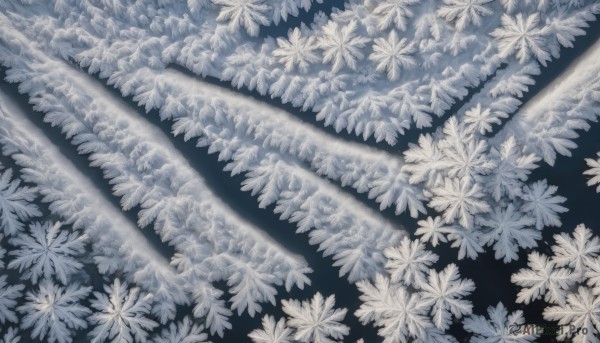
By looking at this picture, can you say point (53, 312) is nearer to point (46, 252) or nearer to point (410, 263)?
point (46, 252)

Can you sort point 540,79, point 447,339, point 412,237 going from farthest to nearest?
1. point 540,79
2. point 412,237
3. point 447,339

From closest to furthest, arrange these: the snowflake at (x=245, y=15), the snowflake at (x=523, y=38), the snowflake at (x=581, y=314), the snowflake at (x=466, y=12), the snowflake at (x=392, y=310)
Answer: the snowflake at (x=581, y=314) < the snowflake at (x=392, y=310) < the snowflake at (x=523, y=38) < the snowflake at (x=466, y=12) < the snowflake at (x=245, y=15)

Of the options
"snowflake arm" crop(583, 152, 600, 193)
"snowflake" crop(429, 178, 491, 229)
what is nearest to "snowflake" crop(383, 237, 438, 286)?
"snowflake" crop(429, 178, 491, 229)

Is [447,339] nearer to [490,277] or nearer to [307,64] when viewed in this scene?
[490,277]

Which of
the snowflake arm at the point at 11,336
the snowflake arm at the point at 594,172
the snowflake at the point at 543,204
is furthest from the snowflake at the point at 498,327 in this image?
the snowflake arm at the point at 11,336

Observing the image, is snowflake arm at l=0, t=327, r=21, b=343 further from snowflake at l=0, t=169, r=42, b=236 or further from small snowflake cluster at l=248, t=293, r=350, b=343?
small snowflake cluster at l=248, t=293, r=350, b=343

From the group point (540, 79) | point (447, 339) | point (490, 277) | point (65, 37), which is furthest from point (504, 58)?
point (65, 37)

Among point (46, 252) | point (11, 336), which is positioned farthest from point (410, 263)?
point (11, 336)

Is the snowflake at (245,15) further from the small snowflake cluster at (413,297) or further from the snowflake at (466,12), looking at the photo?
the small snowflake cluster at (413,297)
